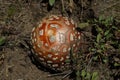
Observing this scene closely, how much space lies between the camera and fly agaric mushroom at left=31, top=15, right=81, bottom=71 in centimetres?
422

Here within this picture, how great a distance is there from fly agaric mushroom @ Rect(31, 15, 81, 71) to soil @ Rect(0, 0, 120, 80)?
411mm

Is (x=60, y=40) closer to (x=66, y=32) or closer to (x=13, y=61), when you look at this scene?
(x=66, y=32)

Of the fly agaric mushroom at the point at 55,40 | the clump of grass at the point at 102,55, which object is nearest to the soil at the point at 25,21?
the clump of grass at the point at 102,55

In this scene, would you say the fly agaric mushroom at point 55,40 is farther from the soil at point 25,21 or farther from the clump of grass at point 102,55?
the soil at point 25,21

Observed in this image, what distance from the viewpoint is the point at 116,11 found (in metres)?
4.56

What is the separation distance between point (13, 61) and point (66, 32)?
3.43ft

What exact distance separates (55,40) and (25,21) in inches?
37.6

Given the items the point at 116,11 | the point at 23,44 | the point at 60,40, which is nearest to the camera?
the point at 60,40

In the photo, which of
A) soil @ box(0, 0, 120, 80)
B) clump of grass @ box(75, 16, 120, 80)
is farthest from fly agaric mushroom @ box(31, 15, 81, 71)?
soil @ box(0, 0, 120, 80)

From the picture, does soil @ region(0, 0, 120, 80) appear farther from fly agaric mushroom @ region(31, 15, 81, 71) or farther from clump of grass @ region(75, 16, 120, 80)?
fly agaric mushroom @ region(31, 15, 81, 71)

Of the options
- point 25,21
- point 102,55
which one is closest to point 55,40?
point 102,55

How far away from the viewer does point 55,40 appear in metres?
4.21

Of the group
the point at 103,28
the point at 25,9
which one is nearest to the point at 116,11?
the point at 103,28

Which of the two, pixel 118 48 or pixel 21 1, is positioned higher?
pixel 21 1
